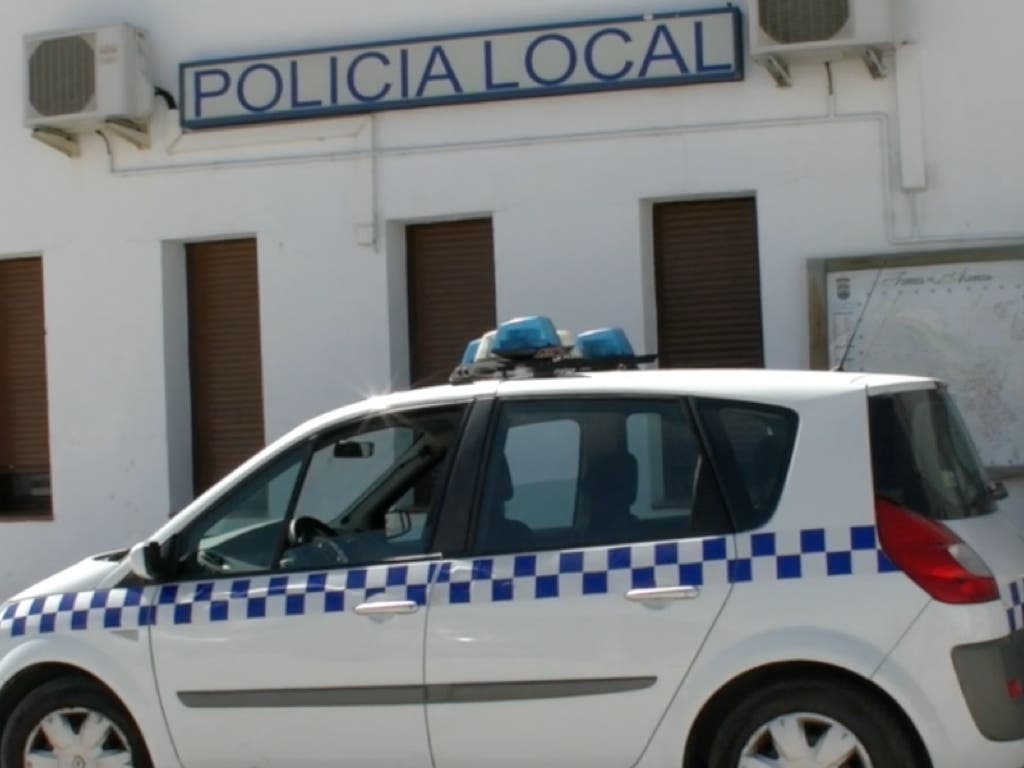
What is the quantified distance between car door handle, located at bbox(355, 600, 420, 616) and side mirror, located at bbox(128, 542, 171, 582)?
31.9 inches

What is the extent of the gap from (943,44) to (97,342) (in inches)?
226

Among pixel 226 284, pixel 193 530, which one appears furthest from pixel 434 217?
pixel 193 530

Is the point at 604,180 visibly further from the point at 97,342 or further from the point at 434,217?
the point at 97,342

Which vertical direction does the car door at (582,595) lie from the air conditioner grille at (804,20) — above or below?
below

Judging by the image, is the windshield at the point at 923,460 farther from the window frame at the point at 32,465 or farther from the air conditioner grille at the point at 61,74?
the window frame at the point at 32,465

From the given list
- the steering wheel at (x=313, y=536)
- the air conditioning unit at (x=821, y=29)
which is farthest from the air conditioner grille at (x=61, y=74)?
the steering wheel at (x=313, y=536)

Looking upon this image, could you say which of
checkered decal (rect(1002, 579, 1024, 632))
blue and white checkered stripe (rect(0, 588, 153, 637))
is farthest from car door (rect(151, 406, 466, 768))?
checkered decal (rect(1002, 579, 1024, 632))

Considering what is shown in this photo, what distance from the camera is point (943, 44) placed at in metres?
9.37

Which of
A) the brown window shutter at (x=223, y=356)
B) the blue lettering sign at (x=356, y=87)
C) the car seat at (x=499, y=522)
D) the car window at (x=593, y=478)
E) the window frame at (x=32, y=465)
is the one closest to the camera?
the car window at (x=593, y=478)

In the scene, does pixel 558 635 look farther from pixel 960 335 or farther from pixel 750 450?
pixel 960 335

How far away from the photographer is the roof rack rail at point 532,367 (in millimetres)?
6078

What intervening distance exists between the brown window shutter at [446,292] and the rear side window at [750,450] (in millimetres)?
5068

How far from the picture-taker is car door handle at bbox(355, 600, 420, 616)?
5625mm

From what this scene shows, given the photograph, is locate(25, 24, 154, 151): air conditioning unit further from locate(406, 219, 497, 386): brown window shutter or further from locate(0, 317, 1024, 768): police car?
locate(0, 317, 1024, 768): police car
